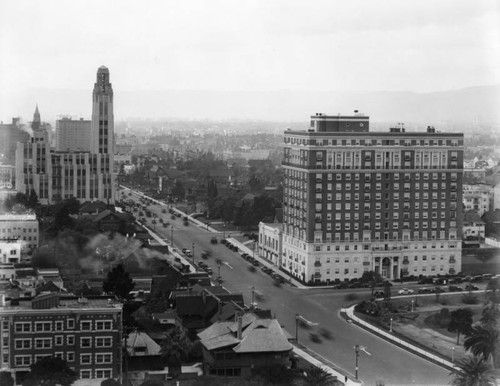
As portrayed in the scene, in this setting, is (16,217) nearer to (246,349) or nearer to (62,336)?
(62,336)

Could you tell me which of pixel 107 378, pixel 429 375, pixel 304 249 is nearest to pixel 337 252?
pixel 304 249

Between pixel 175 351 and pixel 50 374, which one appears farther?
pixel 175 351

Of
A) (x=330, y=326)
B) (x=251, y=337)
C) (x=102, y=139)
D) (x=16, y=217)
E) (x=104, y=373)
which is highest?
(x=102, y=139)

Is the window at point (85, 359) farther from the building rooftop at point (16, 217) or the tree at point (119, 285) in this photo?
the building rooftop at point (16, 217)

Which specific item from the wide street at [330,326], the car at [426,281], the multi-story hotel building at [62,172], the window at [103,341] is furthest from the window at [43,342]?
the multi-story hotel building at [62,172]

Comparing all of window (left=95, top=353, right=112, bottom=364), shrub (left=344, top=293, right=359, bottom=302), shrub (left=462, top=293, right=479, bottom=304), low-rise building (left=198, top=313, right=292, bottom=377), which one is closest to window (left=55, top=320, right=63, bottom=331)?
window (left=95, top=353, right=112, bottom=364)

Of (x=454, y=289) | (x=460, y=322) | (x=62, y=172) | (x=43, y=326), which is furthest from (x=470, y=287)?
(x=62, y=172)
